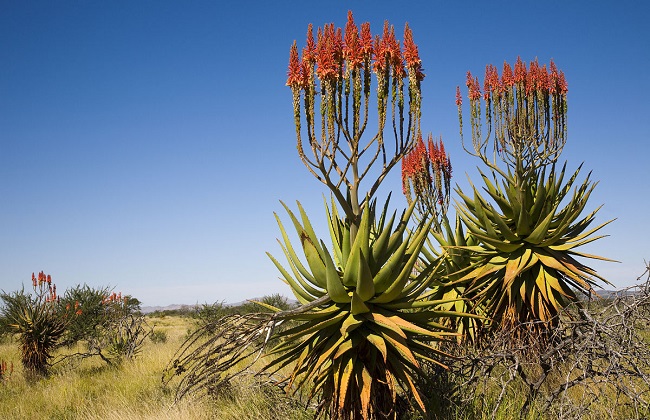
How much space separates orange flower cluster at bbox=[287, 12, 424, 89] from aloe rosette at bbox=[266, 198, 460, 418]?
145 centimetres

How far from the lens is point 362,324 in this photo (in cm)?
434

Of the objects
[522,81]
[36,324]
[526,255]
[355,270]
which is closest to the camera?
[355,270]

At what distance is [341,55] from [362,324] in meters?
2.62

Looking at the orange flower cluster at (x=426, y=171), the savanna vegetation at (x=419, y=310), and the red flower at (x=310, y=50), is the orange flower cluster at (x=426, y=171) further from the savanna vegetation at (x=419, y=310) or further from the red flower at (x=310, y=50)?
the red flower at (x=310, y=50)

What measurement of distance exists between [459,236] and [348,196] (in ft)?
9.63

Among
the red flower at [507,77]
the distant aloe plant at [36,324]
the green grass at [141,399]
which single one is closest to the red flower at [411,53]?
the green grass at [141,399]

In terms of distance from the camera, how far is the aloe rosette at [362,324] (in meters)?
4.10

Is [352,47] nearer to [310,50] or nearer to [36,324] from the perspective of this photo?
[310,50]

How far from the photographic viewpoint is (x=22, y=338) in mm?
13250

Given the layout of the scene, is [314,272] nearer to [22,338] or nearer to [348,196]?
[348,196]

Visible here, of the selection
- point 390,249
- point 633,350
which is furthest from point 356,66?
point 633,350

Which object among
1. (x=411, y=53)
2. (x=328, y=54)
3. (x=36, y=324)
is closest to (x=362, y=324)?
(x=328, y=54)

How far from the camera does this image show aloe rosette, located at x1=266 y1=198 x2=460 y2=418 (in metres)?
4.10

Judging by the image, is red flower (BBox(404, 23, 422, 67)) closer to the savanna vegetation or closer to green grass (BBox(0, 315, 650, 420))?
the savanna vegetation
